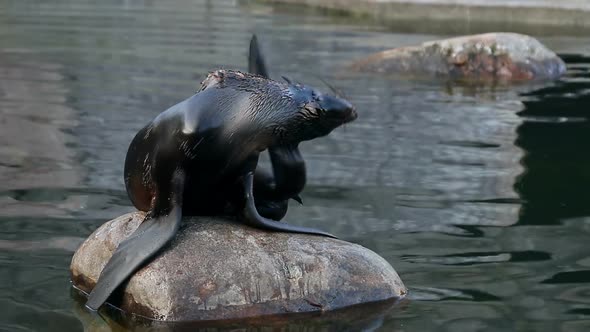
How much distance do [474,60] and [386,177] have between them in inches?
245

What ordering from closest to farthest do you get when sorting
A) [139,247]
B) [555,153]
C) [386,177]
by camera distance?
[139,247], [386,177], [555,153]

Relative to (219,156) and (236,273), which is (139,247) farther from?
(219,156)

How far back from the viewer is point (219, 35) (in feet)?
58.5

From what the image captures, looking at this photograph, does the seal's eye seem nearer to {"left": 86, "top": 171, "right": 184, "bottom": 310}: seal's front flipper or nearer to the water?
{"left": 86, "top": 171, "right": 184, "bottom": 310}: seal's front flipper

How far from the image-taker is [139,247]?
4871 millimetres

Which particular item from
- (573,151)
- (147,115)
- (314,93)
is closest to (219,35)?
(147,115)

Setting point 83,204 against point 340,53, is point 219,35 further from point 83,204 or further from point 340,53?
point 83,204

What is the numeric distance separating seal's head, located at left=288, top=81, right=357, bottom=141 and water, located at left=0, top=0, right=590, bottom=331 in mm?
856

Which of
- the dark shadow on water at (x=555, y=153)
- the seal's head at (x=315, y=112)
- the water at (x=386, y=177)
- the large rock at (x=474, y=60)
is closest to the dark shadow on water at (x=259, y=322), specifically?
the water at (x=386, y=177)

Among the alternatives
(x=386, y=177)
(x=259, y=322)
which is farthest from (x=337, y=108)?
(x=386, y=177)

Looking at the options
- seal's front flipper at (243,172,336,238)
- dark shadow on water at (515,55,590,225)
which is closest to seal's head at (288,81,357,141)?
seal's front flipper at (243,172,336,238)

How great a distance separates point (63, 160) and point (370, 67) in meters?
6.25

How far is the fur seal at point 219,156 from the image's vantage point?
498 cm

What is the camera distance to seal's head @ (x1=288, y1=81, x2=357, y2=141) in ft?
17.8
